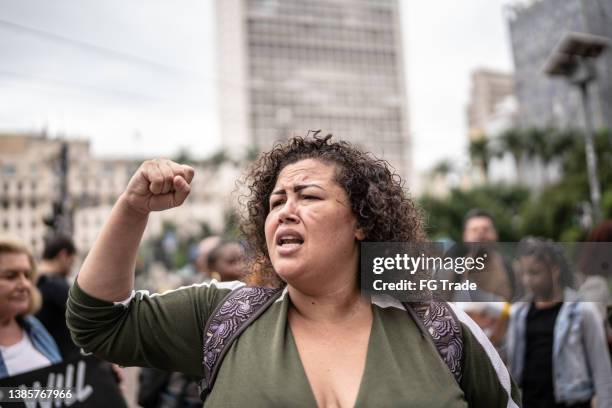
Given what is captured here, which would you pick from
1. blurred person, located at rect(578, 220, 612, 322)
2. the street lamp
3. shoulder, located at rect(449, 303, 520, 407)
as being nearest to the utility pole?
the street lamp

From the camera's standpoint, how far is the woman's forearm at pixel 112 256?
170cm

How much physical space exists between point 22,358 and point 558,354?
115 inches

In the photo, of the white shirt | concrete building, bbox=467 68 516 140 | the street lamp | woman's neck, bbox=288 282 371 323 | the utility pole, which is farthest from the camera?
concrete building, bbox=467 68 516 140

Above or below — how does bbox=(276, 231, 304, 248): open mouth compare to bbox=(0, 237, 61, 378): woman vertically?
above

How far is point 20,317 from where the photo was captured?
3.18 m

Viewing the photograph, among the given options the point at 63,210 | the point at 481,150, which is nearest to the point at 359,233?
the point at 63,210

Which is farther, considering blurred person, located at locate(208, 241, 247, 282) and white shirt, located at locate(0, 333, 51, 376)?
blurred person, located at locate(208, 241, 247, 282)

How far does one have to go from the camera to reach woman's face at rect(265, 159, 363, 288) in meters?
1.82

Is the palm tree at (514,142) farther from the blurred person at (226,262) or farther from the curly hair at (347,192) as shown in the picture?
the curly hair at (347,192)

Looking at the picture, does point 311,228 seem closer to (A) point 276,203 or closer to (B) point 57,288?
(A) point 276,203

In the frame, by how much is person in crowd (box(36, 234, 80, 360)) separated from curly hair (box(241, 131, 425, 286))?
162 cm

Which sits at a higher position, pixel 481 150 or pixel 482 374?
pixel 481 150

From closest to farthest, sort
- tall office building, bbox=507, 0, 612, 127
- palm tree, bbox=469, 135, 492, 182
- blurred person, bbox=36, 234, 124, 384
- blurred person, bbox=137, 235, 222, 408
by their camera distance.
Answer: blurred person, bbox=36, 234, 124, 384 → blurred person, bbox=137, 235, 222, 408 → tall office building, bbox=507, 0, 612, 127 → palm tree, bbox=469, 135, 492, 182

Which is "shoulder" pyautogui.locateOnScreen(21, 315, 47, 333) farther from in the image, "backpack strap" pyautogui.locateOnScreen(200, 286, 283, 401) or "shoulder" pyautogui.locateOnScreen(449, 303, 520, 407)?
"shoulder" pyautogui.locateOnScreen(449, 303, 520, 407)
